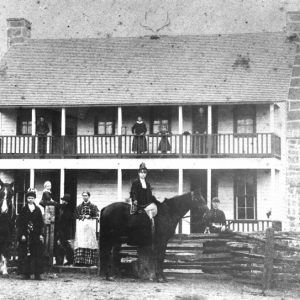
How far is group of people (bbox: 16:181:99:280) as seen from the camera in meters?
14.7

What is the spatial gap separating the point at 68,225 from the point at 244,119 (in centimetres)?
1176

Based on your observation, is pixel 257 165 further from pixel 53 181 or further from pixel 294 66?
pixel 53 181

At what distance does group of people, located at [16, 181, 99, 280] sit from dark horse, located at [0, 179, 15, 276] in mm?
373

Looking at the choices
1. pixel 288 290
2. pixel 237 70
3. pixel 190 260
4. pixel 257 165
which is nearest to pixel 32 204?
pixel 190 260

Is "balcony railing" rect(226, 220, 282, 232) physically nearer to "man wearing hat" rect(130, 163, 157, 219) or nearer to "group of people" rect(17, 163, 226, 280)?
"group of people" rect(17, 163, 226, 280)

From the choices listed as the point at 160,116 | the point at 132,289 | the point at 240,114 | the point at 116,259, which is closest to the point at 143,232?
the point at 116,259

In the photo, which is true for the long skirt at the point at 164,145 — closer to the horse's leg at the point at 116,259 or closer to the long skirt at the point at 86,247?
the long skirt at the point at 86,247

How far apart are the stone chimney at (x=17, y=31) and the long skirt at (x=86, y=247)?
15.4 m

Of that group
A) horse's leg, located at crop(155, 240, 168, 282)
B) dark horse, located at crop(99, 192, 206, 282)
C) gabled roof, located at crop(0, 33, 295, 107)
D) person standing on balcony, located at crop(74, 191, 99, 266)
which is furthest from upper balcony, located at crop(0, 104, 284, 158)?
horse's leg, located at crop(155, 240, 168, 282)

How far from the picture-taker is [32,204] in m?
14.9

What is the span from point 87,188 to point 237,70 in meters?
7.31

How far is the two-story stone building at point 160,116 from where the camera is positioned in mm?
25344

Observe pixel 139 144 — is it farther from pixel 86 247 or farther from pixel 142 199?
pixel 142 199

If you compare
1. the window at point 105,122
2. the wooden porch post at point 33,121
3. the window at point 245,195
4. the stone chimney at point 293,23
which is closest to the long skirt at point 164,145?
the window at point 105,122
